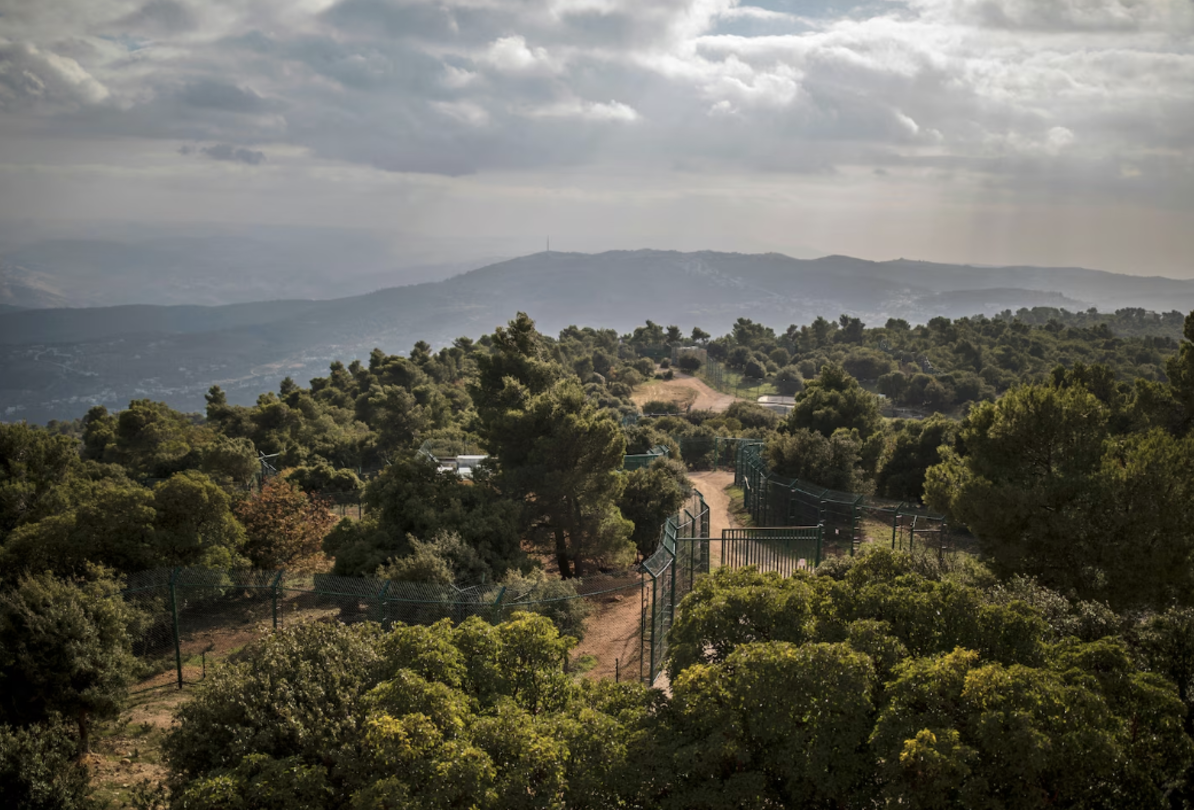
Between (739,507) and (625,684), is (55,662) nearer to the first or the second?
(625,684)

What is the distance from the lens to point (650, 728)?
754 cm

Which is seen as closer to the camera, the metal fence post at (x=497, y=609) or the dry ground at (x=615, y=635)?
the metal fence post at (x=497, y=609)

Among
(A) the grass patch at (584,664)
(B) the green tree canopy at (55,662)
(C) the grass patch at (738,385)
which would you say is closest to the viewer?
(B) the green tree canopy at (55,662)

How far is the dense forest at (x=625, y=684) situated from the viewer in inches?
268

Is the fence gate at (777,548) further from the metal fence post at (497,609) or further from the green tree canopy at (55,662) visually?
the green tree canopy at (55,662)

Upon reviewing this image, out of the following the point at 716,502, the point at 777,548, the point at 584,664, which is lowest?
the point at 716,502

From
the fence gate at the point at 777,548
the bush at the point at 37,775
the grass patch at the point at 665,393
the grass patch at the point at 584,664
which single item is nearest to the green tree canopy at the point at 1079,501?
the fence gate at the point at 777,548

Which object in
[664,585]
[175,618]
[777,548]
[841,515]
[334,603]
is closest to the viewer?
[175,618]

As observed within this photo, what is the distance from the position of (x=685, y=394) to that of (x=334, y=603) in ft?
155

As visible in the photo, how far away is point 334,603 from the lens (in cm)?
1680

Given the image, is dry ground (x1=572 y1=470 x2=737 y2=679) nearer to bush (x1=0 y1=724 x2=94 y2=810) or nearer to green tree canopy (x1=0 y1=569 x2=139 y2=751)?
green tree canopy (x1=0 y1=569 x2=139 y2=751)

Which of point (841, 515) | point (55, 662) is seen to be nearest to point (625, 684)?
point (55, 662)

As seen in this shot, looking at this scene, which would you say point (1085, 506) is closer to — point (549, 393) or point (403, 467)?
point (549, 393)

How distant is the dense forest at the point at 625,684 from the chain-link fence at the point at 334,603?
1188 mm
